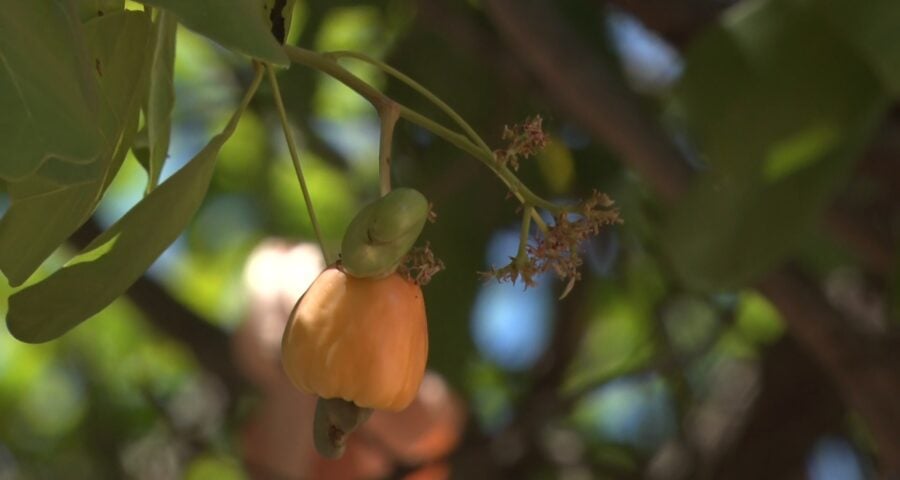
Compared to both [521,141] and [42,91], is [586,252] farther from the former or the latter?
[42,91]

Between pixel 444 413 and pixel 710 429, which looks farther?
pixel 710 429

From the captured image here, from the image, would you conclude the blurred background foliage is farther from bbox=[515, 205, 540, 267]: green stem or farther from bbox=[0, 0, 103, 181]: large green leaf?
bbox=[0, 0, 103, 181]: large green leaf

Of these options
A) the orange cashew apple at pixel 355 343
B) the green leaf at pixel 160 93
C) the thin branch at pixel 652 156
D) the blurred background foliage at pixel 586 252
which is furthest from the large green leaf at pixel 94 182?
the thin branch at pixel 652 156

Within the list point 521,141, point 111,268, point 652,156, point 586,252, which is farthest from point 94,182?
point 652,156

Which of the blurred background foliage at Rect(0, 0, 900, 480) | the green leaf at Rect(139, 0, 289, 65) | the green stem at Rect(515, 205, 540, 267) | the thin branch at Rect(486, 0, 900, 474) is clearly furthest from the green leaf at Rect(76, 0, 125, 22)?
the thin branch at Rect(486, 0, 900, 474)

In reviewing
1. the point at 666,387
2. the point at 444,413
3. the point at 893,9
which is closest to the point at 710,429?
the point at 666,387

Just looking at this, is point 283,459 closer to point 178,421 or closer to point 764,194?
point 178,421

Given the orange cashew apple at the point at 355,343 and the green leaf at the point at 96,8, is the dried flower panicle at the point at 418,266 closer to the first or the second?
the orange cashew apple at the point at 355,343
